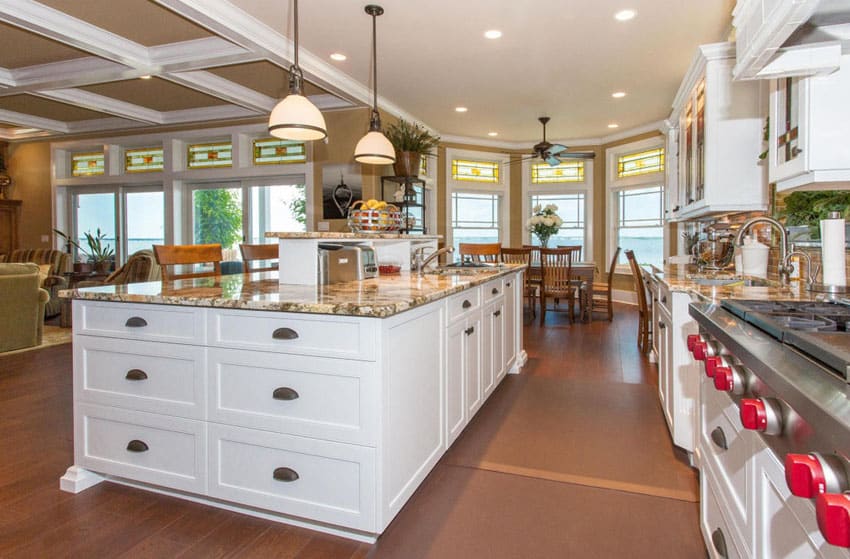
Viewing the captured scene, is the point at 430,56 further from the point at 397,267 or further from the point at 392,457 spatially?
the point at 392,457

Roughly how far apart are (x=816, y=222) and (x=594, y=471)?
4.91ft

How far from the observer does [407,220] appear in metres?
5.86

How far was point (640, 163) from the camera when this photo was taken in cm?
802

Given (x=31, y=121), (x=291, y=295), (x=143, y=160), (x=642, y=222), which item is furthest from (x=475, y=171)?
(x=291, y=295)

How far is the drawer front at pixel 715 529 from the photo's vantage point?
4.12ft

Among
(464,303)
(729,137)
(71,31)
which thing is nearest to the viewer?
(464,303)

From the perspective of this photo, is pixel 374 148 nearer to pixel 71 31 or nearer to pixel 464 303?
pixel 464 303

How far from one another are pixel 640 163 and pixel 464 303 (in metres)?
6.56

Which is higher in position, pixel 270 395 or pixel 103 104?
pixel 103 104

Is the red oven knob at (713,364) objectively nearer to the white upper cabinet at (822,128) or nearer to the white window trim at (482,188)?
the white upper cabinet at (822,128)

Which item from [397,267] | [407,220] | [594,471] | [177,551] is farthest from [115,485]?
[407,220]

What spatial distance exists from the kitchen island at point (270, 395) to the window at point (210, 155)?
17.6 feet

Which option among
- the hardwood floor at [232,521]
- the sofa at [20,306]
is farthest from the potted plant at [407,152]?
the hardwood floor at [232,521]

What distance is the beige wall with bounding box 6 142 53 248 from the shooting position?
26.9 ft
